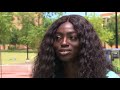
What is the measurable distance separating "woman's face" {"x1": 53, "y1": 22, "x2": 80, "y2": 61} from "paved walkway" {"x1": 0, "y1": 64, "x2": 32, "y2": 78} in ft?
4.77

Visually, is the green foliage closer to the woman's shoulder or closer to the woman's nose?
the woman's nose

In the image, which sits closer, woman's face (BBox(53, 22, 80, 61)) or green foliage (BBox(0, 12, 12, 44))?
woman's face (BBox(53, 22, 80, 61))

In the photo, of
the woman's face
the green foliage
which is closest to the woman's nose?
the woman's face

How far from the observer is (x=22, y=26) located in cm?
299

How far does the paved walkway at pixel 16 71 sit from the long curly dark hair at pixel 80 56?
4.56 feet

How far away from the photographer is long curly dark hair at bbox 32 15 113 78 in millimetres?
1349

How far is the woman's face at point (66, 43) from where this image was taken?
1325 mm

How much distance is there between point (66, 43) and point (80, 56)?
10 cm

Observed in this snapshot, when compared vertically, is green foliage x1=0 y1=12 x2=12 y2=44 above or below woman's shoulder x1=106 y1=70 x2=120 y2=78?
above

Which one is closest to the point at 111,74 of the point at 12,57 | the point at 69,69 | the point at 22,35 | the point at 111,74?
the point at 111,74

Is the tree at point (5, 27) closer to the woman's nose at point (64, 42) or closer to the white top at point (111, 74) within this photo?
the woman's nose at point (64, 42)

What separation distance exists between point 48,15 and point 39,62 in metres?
1.51

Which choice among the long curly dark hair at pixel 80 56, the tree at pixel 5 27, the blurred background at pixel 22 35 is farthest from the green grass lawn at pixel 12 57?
the long curly dark hair at pixel 80 56
